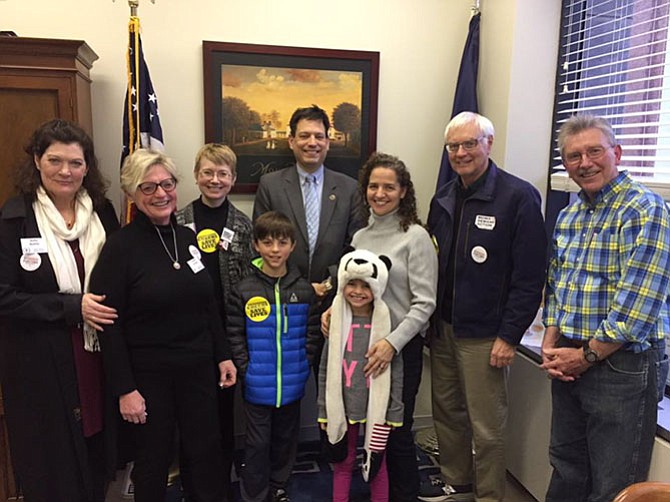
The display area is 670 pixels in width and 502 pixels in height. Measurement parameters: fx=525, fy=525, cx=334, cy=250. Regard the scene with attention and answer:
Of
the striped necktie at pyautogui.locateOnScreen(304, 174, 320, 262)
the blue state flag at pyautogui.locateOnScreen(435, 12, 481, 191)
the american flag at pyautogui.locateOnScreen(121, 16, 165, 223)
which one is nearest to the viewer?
the american flag at pyautogui.locateOnScreen(121, 16, 165, 223)

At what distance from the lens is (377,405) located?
207 cm

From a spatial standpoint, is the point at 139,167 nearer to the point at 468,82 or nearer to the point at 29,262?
the point at 29,262

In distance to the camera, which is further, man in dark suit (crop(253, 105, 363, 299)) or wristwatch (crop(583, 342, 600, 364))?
man in dark suit (crop(253, 105, 363, 299))

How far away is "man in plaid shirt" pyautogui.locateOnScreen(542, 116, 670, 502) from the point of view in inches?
62.5

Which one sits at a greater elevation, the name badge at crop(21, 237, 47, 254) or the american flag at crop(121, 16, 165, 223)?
the american flag at crop(121, 16, 165, 223)

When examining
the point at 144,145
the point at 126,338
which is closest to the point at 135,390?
the point at 126,338

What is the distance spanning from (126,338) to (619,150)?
1819 mm

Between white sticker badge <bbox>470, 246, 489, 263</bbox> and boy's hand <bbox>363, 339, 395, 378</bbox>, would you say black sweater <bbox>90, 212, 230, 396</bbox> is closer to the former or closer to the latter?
boy's hand <bbox>363, 339, 395, 378</bbox>

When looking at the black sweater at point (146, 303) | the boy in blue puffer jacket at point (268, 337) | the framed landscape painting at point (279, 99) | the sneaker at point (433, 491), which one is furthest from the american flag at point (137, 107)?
the sneaker at point (433, 491)

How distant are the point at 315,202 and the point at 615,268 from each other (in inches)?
53.1

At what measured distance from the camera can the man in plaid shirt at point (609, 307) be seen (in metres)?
1.59

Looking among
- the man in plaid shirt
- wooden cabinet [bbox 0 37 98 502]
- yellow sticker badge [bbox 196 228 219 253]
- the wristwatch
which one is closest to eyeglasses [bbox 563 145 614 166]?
the man in plaid shirt

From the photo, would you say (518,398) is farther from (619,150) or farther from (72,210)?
(72,210)

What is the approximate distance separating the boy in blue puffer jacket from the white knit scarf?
0.56m
